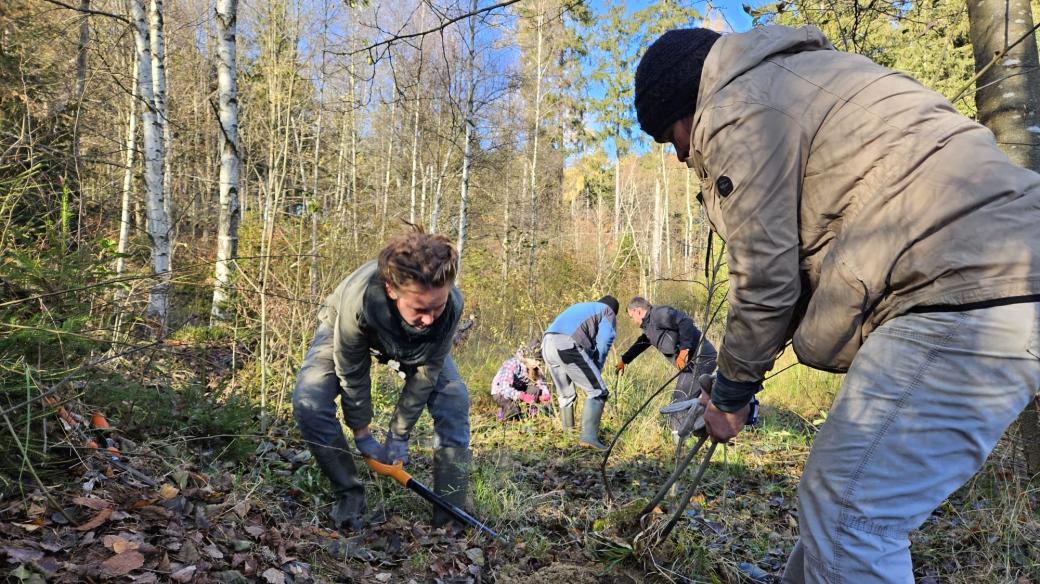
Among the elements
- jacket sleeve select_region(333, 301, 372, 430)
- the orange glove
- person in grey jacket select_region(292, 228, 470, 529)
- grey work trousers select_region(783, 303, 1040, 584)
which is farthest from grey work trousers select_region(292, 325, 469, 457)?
the orange glove

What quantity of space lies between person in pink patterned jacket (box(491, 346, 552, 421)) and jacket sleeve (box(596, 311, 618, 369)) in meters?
0.81

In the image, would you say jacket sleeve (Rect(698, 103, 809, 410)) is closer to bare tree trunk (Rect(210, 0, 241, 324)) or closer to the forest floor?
the forest floor

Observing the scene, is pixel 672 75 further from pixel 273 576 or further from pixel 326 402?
pixel 326 402

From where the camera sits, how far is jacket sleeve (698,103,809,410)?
1.64m

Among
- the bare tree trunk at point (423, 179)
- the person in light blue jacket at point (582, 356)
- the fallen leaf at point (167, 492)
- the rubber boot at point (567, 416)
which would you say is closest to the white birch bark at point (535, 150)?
the bare tree trunk at point (423, 179)

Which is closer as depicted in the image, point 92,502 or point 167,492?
point 92,502

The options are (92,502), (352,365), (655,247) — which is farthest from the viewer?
(655,247)

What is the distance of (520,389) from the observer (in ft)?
24.0

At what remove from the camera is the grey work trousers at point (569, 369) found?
6.46 metres

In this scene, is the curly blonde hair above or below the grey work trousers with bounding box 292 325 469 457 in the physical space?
above

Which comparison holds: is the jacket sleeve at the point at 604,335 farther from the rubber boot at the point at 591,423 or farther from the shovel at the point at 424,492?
the shovel at the point at 424,492

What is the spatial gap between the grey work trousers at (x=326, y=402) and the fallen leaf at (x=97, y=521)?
1063 mm

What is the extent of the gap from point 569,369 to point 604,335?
0.64 m

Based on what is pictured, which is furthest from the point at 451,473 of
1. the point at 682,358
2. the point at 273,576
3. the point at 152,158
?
the point at 152,158
